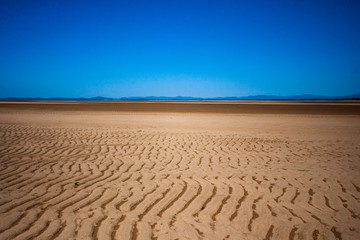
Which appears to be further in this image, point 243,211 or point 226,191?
point 226,191

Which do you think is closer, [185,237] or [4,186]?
[185,237]

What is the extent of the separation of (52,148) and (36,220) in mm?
5210

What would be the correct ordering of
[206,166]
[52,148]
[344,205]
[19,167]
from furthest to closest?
[52,148] < [206,166] < [19,167] < [344,205]

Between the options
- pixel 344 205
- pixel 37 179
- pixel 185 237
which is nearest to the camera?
pixel 185 237

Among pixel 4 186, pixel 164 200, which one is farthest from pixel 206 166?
pixel 4 186

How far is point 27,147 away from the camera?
7934mm

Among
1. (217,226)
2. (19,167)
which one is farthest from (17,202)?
(217,226)

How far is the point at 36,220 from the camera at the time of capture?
10.5 ft

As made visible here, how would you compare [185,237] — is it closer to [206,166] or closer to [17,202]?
[17,202]

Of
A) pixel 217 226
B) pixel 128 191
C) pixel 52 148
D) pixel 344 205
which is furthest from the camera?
pixel 52 148

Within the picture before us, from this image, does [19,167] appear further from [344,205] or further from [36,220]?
[344,205]

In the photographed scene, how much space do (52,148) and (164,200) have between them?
5.64 meters

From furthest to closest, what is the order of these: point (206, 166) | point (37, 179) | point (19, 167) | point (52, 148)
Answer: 1. point (52, 148)
2. point (206, 166)
3. point (19, 167)
4. point (37, 179)

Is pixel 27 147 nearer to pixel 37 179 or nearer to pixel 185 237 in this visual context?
pixel 37 179
